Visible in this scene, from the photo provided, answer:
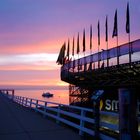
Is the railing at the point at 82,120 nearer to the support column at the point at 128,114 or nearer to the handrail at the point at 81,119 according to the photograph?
the handrail at the point at 81,119

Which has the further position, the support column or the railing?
the railing

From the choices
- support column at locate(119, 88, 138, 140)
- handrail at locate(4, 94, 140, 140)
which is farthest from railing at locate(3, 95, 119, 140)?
support column at locate(119, 88, 138, 140)

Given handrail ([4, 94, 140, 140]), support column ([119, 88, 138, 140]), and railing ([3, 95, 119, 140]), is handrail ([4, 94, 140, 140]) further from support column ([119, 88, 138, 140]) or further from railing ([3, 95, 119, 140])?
support column ([119, 88, 138, 140])

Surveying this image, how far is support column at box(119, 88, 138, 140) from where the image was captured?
821 centimetres

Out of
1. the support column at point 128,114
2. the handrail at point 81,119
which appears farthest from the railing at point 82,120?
the support column at point 128,114

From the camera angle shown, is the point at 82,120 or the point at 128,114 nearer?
the point at 128,114

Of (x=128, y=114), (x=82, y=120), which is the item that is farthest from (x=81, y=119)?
(x=128, y=114)

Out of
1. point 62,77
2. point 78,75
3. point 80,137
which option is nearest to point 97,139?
point 80,137

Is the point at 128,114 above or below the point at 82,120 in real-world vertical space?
above

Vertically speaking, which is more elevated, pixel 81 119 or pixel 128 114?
pixel 128 114

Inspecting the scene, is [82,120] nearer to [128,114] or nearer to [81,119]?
[81,119]

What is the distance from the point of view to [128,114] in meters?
8.25

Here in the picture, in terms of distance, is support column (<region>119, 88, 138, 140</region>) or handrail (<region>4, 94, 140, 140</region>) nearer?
support column (<region>119, 88, 138, 140</region>)

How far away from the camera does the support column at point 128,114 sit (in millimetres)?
8211
